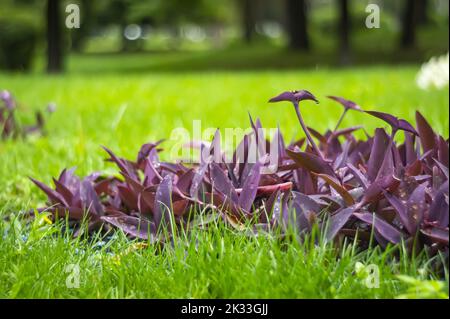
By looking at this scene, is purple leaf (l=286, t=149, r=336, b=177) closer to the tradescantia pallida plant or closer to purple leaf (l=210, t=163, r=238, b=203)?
the tradescantia pallida plant

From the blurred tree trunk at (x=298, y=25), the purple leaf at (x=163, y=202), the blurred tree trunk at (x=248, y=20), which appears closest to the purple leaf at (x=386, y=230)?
the purple leaf at (x=163, y=202)

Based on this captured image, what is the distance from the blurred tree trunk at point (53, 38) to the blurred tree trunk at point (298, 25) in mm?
8869

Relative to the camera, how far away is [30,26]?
66.2 feet

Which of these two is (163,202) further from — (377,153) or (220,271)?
(377,153)

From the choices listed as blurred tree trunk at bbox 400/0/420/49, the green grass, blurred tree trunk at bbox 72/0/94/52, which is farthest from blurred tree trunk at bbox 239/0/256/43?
the green grass

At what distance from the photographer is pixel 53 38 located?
16.5m

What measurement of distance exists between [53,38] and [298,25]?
9.42 m

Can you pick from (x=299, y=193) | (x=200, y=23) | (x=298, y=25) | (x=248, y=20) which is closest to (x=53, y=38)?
(x=298, y=25)

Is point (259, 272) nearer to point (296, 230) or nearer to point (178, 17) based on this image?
point (296, 230)

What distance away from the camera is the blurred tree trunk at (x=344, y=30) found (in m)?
14.8

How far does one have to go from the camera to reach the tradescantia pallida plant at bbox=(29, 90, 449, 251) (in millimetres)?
2066
